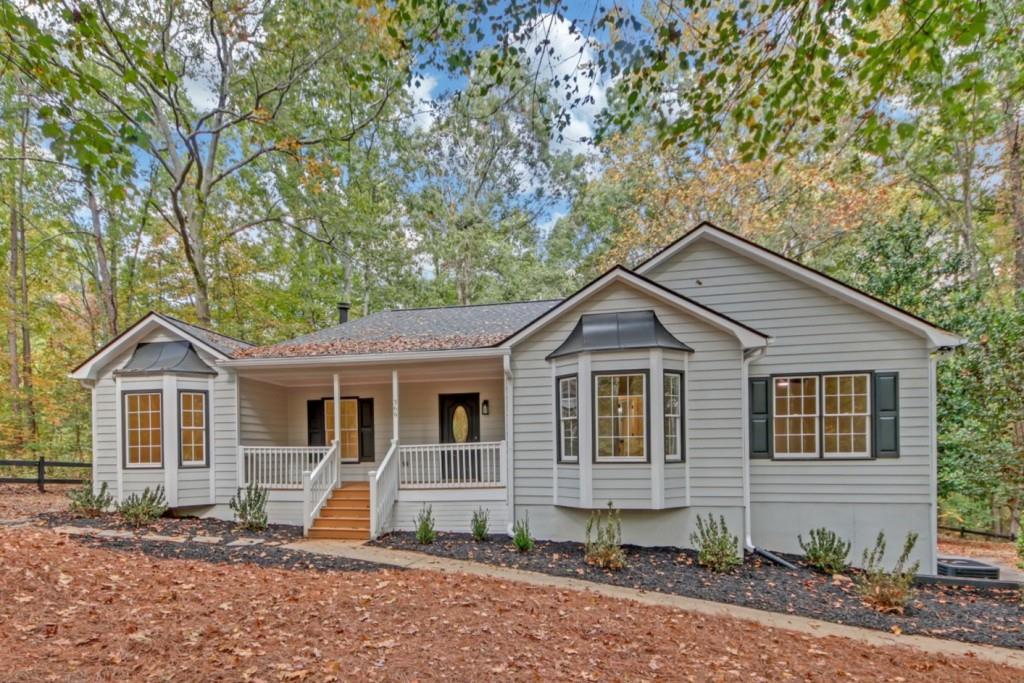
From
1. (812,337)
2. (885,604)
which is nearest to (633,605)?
(885,604)

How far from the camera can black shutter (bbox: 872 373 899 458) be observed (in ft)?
27.8

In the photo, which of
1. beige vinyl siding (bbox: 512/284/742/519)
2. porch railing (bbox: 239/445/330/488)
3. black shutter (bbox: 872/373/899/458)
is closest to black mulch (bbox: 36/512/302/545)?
porch railing (bbox: 239/445/330/488)

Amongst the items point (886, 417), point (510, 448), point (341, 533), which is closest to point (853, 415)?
point (886, 417)

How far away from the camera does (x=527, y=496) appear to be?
367 inches

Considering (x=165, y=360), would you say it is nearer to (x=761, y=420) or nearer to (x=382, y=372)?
(x=382, y=372)

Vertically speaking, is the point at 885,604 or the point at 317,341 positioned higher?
the point at 317,341

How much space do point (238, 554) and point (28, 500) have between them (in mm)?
9215

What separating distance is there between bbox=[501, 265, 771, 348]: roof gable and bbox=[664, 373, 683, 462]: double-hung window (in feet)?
3.56

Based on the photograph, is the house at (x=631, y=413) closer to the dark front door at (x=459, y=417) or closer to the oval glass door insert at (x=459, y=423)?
the dark front door at (x=459, y=417)

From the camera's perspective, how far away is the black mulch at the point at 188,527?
9117mm

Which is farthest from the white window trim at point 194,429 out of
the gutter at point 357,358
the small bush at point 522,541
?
the small bush at point 522,541

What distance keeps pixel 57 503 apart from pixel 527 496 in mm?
11791

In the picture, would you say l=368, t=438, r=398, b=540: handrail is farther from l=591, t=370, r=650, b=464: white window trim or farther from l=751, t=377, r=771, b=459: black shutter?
l=751, t=377, r=771, b=459: black shutter

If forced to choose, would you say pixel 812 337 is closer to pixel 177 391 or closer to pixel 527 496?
pixel 527 496
